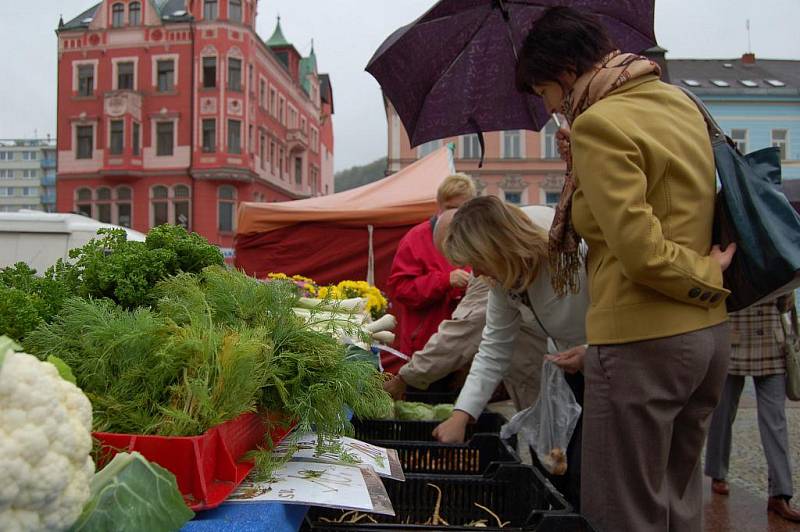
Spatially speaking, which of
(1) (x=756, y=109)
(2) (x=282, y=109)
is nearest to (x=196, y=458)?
(1) (x=756, y=109)

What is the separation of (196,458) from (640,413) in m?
1.08

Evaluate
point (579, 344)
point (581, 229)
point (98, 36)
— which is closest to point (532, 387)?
point (579, 344)

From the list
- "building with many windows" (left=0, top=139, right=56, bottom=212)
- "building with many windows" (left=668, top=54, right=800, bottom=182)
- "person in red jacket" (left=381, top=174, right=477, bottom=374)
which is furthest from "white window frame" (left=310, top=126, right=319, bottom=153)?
"building with many windows" (left=0, top=139, right=56, bottom=212)

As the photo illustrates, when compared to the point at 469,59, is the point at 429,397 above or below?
below

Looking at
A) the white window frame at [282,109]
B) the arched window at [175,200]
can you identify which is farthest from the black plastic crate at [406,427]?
the white window frame at [282,109]

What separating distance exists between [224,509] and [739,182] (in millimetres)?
1425

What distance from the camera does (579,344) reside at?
2.40m

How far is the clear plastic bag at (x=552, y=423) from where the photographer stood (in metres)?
2.19

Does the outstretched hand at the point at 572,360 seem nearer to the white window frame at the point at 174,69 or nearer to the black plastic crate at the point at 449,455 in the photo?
the black plastic crate at the point at 449,455

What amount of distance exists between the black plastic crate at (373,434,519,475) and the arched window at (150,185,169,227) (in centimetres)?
3596

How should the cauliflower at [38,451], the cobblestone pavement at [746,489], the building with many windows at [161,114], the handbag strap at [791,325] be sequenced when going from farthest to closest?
the building with many windows at [161,114], the handbag strap at [791,325], the cobblestone pavement at [746,489], the cauliflower at [38,451]

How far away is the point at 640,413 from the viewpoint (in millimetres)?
1703

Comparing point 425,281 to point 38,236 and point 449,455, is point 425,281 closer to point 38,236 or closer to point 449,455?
point 449,455

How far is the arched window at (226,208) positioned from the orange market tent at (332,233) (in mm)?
28357
